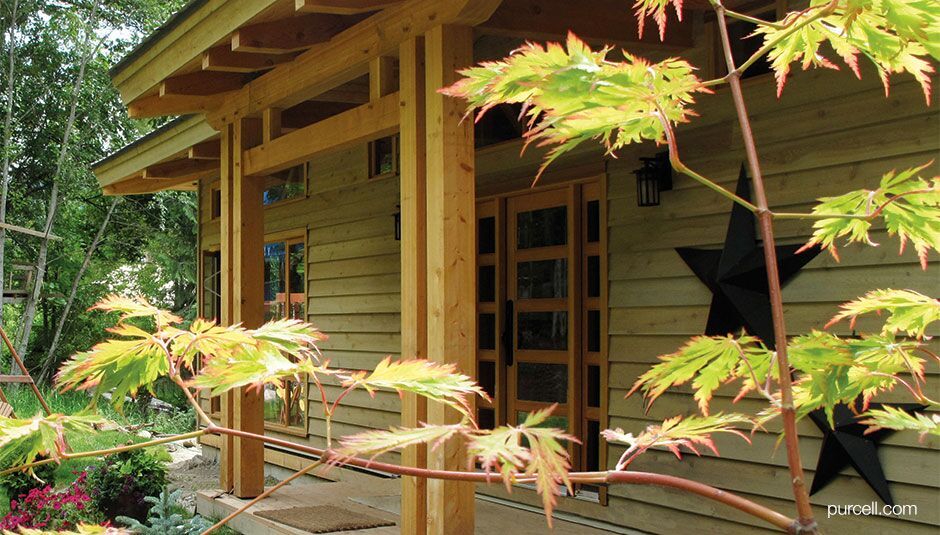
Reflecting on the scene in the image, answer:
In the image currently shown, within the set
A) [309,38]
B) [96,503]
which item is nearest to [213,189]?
[96,503]

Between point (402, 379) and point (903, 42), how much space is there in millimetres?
821

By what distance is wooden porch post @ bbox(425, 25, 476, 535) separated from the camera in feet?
12.5

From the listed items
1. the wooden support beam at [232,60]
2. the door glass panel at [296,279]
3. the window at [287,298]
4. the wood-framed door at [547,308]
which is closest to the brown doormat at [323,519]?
the wood-framed door at [547,308]

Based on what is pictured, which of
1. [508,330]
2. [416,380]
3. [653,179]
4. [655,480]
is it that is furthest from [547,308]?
[655,480]

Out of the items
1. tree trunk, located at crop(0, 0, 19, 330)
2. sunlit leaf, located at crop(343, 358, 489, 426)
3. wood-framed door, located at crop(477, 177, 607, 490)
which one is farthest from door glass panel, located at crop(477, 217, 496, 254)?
tree trunk, located at crop(0, 0, 19, 330)

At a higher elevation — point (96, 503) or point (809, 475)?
point (809, 475)

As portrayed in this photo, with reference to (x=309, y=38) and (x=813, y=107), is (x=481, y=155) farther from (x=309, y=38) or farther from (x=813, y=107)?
(x=813, y=107)

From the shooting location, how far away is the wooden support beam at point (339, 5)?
3910 mm

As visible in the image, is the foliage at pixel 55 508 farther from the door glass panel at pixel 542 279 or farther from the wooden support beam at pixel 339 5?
the wooden support beam at pixel 339 5

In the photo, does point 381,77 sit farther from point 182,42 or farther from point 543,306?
point 543,306

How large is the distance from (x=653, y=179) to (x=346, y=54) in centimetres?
174

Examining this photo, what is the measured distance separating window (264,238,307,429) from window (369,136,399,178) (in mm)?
1530

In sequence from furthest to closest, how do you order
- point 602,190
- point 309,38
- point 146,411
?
point 146,411, point 602,190, point 309,38

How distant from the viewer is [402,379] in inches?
50.7
